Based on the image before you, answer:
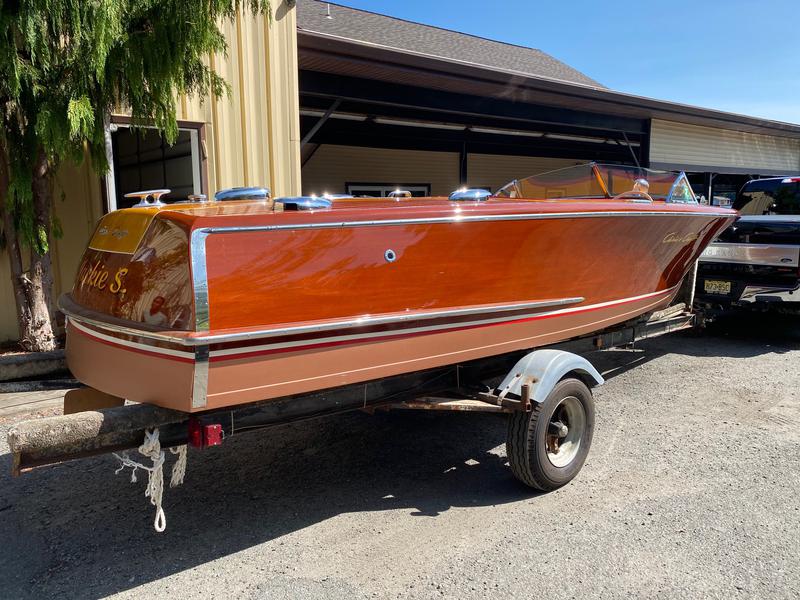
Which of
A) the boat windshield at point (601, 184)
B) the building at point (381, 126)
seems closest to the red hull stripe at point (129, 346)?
the building at point (381, 126)

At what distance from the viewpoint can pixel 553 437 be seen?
3688mm

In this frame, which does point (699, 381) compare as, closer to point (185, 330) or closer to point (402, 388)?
point (402, 388)

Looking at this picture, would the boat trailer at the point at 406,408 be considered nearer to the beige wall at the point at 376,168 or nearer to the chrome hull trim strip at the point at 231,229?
the chrome hull trim strip at the point at 231,229

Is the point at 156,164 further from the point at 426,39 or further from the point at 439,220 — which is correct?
the point at 439,220

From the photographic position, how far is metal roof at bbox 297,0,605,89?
10.7 metres

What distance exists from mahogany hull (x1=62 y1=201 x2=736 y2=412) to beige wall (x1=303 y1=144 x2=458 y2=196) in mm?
10391

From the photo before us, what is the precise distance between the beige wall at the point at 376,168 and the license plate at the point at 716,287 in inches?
Answer: 345

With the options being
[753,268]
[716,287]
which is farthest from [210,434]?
[753,268]

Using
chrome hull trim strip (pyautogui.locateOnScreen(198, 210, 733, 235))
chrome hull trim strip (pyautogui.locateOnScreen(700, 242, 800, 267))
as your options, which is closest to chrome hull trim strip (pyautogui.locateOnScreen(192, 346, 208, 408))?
chrome hull trim strip (pyautogui.locateOnScreen(198, 210, 733, 235))

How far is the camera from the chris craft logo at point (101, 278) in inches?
112

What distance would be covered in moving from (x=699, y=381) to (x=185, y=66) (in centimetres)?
570

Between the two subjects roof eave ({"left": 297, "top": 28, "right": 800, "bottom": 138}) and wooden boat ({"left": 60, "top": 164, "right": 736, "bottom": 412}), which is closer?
wooden boat ({"left": 60, "top": 164, "right": 736, "bottom": 412})

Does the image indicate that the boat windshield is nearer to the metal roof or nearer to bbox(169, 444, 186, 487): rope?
bbox(169, 444, 186, 487): rope

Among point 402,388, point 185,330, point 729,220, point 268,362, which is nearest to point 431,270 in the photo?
point 402,388
